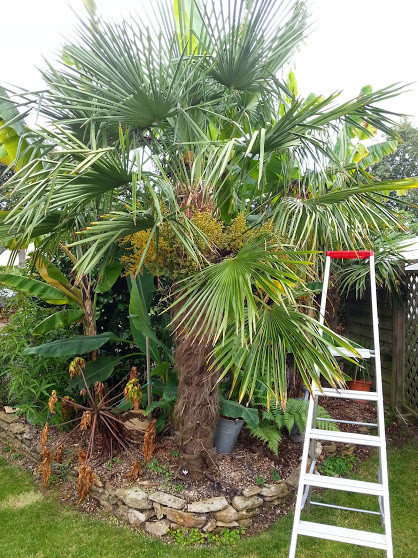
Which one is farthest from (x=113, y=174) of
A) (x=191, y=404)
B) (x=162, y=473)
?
(x=162, y=473)

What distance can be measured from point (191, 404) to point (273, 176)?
2.44m

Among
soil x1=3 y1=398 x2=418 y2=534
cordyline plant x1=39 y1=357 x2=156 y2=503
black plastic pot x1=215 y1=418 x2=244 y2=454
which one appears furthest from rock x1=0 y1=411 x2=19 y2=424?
black plastic pot x1=215 y1=418 x2=244 y2=454

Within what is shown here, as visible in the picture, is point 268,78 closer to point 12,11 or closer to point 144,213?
point 144,213

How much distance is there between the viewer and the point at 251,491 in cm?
333

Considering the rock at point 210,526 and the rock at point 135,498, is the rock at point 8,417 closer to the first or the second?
the rock at point 135,498

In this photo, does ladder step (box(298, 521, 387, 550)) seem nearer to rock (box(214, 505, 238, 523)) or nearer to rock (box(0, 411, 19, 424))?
rock (box(214, 505, 238, 523))

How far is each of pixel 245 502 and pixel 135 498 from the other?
2.93 feet

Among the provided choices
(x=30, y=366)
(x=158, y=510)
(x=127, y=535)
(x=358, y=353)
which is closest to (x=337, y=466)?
(x=158, y=510)

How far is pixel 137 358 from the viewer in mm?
5094

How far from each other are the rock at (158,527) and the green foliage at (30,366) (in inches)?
67.2

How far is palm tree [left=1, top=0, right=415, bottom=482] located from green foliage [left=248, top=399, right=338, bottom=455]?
57cm

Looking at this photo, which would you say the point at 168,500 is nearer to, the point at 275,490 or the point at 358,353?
the point at 275,490

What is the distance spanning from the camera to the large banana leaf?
13.1 ft

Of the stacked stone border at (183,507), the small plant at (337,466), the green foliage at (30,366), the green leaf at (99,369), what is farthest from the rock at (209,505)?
the green foliage at (30,366)
